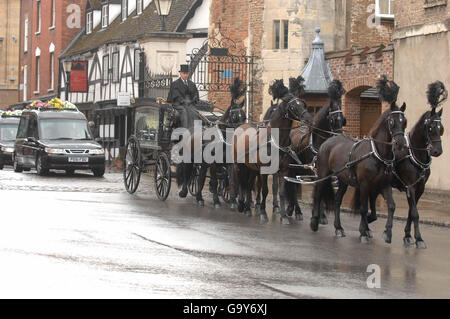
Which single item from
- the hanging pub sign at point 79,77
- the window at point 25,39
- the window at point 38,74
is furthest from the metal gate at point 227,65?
the window at point 25,39

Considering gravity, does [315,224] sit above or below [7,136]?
below

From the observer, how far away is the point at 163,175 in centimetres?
1886

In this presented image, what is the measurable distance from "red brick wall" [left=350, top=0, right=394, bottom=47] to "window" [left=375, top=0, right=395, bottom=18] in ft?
1.96

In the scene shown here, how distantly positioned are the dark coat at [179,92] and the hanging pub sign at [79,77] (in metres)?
27.2

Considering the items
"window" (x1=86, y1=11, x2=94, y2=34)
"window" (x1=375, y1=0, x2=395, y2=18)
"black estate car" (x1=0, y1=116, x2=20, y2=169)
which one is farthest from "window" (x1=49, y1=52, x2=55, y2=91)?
"window" (x1=375, y1=0, x2=395, y2=18)

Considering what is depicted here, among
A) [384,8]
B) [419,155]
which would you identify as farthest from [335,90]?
[384,8]

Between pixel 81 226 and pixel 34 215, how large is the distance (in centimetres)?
159

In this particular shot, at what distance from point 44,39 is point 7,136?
2198 cm

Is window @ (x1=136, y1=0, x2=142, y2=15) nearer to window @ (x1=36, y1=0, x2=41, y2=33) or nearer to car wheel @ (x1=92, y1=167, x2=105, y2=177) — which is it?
window @ (x1=36, y1=0, x2=41, y2=33)

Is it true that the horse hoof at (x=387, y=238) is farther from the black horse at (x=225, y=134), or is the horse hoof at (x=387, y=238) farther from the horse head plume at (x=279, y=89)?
the black horse at (x=225, y=134)

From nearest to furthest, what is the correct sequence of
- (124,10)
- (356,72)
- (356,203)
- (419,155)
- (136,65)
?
(419,155) → (356,203) → (356,72) → (136,65) → (124,10)

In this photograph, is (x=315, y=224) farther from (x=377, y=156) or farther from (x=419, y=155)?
(x=419, y=155)

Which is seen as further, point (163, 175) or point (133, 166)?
point (133, 166)

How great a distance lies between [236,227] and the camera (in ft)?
47.0
